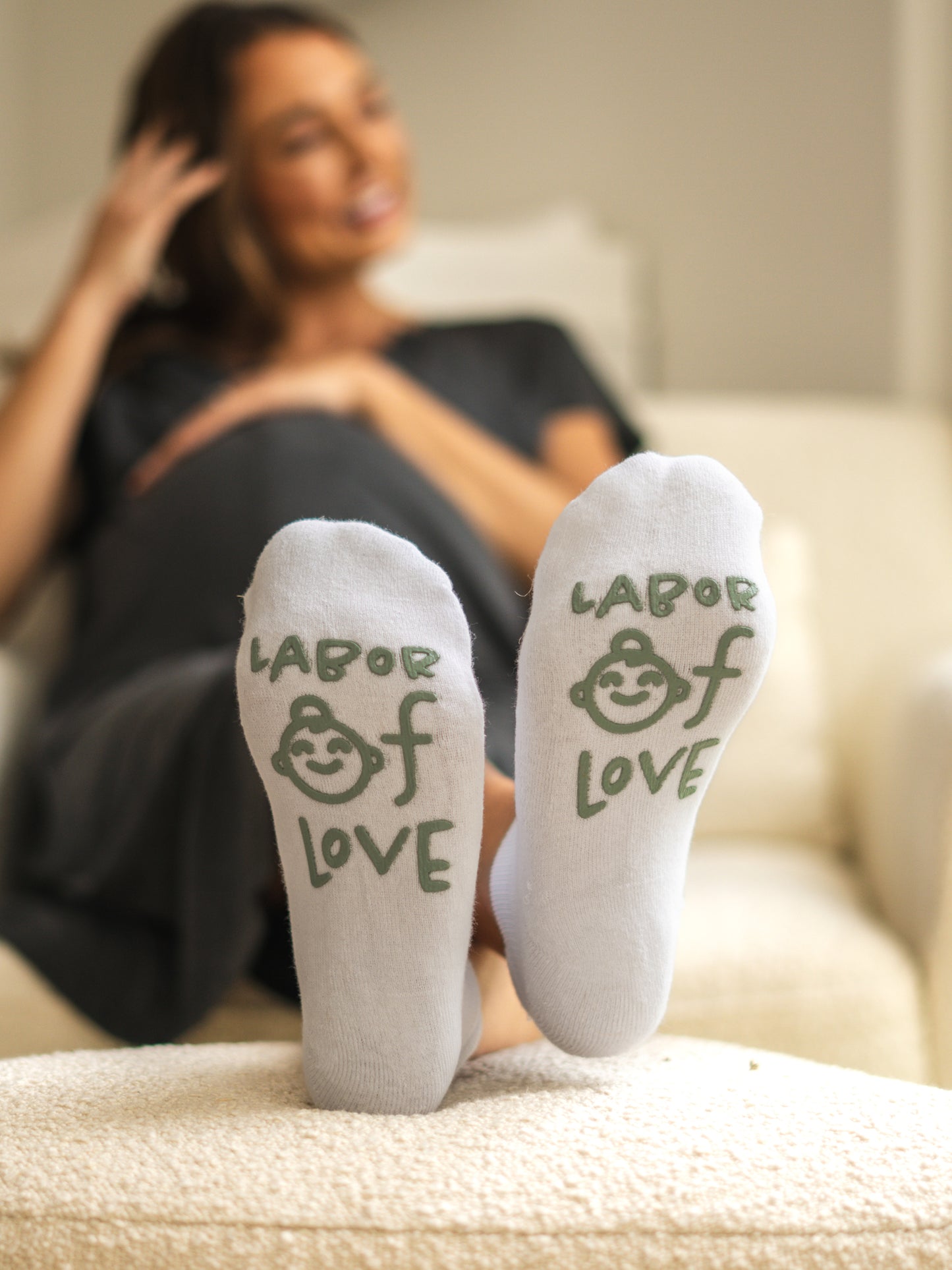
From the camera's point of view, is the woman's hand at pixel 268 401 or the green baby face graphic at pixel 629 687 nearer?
the green baby face graphic at pixel 629 687

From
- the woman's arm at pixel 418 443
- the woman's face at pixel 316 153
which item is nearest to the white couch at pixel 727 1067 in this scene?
the woman's arm at pixel 418 443

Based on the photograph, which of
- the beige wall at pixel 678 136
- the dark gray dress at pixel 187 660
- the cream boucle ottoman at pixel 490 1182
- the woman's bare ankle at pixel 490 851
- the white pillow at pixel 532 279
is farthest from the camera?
the beige wall at pixel 678 136

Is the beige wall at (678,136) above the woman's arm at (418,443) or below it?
above

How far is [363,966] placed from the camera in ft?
1.41

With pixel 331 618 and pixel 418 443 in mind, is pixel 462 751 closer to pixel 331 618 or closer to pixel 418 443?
pixel 331 618

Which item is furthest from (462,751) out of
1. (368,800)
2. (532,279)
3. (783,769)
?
(532,279)

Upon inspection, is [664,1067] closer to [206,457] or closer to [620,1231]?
[620,1231]

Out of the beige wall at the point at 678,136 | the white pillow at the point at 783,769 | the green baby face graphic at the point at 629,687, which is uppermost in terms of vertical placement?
the beige wall at the point at 678,136

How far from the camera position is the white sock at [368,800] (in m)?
0.42

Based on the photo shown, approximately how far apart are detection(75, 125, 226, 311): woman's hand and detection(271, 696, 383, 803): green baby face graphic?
86 centimetres

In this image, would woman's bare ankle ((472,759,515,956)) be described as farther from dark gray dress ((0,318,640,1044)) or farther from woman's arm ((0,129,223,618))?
woman's arm ((0,129,223,618))

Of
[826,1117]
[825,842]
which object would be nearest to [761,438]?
[825,842]

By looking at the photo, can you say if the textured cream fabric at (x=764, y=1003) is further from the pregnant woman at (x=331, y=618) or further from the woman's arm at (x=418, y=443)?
the woman's arm at (x=418, y=443)

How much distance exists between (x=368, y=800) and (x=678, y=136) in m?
1.56
